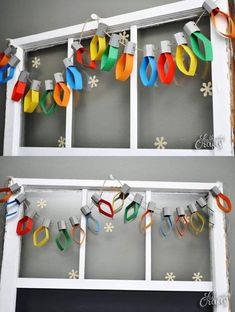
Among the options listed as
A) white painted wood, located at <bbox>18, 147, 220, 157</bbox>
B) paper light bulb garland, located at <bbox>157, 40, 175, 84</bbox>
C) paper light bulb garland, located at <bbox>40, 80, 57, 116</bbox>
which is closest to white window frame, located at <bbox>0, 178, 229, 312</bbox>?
white painted wood, located at <bbox>18, 147, 220, 157</bbox>

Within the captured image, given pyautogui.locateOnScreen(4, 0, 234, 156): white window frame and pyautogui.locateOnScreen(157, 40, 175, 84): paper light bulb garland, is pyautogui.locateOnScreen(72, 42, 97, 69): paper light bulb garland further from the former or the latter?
pyautogui.locateOnScreen(157, 40, 175, 84): paper light bulb garland

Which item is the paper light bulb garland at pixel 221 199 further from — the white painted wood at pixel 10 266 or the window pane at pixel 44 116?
the white painted wood at pixel 10 266

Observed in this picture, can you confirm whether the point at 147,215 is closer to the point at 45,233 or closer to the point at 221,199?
the point at 221,199

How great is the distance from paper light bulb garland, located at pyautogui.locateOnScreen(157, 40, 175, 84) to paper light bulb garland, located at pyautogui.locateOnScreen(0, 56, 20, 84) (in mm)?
564

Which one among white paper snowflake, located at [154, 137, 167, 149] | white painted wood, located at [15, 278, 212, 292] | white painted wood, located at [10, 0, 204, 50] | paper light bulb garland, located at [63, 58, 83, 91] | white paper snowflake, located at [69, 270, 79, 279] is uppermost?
white painted wood, located at [10, 0, 204, 50]

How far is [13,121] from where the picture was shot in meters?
1.60

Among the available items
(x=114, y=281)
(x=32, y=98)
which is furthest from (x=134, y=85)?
(x=114, y=281)

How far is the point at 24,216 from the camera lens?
1.54 meters

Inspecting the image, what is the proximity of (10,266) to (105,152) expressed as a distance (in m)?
0.54

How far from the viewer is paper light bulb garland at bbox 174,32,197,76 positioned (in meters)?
1.39

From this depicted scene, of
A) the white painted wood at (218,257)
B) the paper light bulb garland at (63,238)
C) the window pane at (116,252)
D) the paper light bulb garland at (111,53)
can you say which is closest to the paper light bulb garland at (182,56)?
the paper light bulb garland at (111,53)

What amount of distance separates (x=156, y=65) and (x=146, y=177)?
407mm

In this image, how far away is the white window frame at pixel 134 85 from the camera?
144 cm

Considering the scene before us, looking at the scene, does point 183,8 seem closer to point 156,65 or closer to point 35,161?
point 156,65
